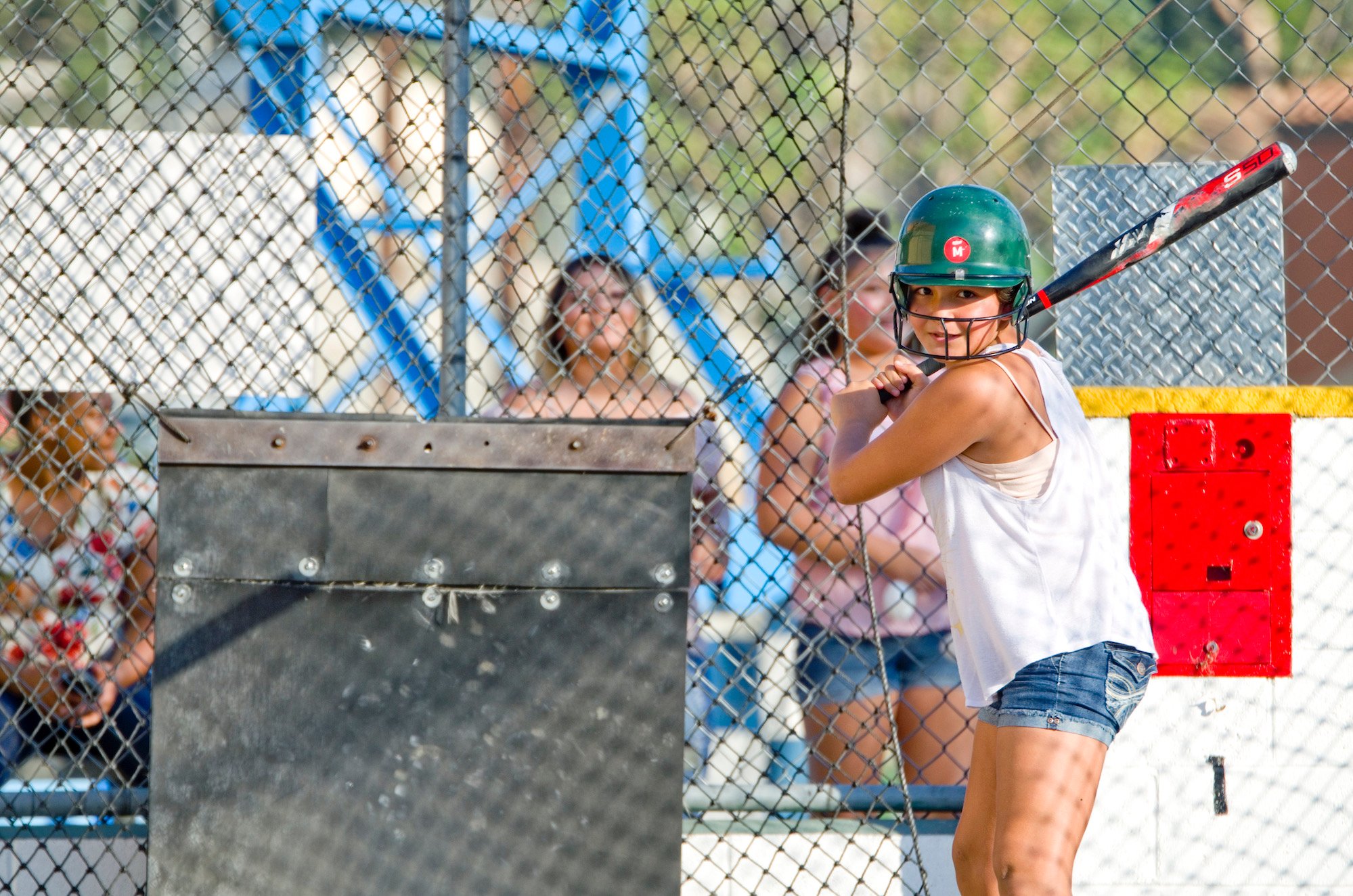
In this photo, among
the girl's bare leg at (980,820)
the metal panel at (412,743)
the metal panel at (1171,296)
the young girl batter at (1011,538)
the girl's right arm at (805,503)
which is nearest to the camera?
the metal panel at (412,743)

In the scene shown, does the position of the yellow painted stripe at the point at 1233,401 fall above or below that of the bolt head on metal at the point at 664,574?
above

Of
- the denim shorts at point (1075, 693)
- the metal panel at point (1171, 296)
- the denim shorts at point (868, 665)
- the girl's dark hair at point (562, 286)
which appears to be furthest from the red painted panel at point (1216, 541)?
the girl's dark hair at point (562, 286)

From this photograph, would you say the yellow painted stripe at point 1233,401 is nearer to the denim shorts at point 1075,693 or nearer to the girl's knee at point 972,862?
the denim shorts at point 1075,693

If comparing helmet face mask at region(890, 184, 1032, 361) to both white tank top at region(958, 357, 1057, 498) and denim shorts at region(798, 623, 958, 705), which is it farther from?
denim shorts at region(798, 623, 958, 705)

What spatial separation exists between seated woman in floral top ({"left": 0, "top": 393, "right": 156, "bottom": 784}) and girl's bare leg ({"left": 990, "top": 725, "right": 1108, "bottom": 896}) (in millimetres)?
1998

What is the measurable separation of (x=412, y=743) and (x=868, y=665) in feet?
4.38

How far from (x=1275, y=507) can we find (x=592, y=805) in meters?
1.71

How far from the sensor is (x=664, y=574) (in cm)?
195

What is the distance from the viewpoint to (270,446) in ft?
6.41

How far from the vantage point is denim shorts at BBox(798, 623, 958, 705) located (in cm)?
298

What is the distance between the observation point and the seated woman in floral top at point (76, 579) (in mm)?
2953

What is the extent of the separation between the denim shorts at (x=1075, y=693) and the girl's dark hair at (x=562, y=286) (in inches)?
52.9

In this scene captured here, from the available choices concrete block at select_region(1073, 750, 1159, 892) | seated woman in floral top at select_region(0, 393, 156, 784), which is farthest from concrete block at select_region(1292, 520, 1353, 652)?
seated woman in floral top at select_region(0, 393, 156, 784)

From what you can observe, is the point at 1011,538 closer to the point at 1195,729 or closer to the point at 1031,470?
the point at 1031,470
